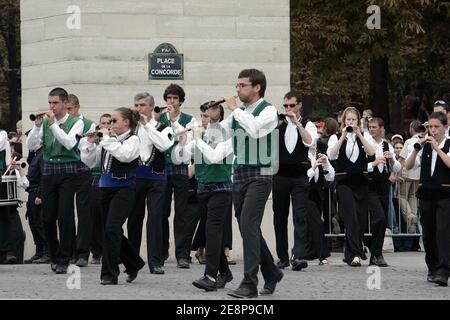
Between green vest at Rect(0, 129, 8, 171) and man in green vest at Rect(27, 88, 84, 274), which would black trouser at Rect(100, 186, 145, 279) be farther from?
green vest at Rect(0, 129, 8, 171)

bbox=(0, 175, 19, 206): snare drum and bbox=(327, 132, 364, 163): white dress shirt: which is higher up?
bbox=(327, 132, 364, 163): white dress shirt

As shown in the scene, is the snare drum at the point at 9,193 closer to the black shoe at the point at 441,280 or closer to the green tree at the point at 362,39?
the black shoe at the point at 441,280

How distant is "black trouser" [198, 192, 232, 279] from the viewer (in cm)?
1438

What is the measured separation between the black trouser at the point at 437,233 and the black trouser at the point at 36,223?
21.4ft

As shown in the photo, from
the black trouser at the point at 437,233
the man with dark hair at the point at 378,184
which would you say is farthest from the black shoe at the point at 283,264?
the black trouser at the point at 437,233

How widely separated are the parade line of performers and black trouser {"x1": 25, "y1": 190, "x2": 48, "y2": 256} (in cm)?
2

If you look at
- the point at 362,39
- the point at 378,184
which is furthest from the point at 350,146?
the point at 362,39

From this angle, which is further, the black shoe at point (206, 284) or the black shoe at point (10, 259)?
the black shoe at point (10, 259)

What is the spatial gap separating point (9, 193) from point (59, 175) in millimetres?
3507

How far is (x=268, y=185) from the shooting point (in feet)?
45.8

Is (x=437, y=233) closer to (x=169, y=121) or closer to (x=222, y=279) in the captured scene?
(x=222, y=279)

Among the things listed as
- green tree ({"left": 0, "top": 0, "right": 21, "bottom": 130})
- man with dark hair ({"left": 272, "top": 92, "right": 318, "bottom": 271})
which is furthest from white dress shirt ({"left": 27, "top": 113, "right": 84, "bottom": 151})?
green tree ({"left": 0, "top": 0, "right": 21, "bottom": 130})

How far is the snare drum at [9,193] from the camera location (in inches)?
797
